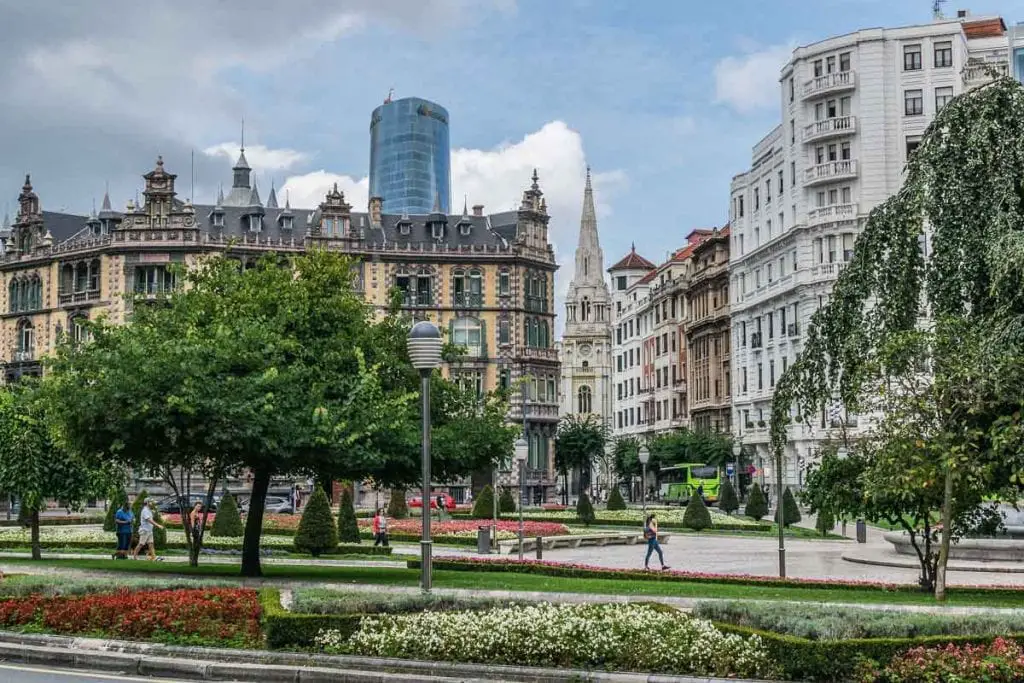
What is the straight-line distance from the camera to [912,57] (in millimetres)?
72250

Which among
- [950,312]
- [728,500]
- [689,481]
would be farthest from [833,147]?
[950,312]

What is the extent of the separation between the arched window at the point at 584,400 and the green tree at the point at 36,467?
132287 millimetres

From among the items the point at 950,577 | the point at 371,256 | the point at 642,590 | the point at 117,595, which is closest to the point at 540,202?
the point at 371,256

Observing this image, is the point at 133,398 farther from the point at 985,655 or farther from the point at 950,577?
the point at 950,577

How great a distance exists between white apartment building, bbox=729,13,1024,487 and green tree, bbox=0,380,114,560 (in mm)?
41091

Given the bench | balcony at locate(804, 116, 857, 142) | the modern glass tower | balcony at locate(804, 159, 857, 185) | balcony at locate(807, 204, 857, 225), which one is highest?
the modern glass tower

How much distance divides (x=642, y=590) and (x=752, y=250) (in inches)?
2357

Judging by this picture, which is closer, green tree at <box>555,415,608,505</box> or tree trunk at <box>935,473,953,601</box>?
tree trunk at <box>935,473,953,601</box>

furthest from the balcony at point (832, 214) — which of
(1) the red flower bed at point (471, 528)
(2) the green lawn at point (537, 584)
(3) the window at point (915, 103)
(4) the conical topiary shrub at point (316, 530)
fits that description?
(2) the green lawn at point (537, 584)

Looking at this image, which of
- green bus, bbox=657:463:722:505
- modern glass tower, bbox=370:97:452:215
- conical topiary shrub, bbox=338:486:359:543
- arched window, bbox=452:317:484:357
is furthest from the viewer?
modern glass tower, bbox=370:97:452:215

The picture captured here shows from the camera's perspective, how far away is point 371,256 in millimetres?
84562

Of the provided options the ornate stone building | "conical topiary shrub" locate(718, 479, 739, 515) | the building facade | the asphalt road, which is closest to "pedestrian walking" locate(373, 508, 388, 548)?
the asphalt road

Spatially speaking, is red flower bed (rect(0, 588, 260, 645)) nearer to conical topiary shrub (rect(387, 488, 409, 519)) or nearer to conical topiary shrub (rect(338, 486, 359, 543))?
conical topiary shrub (rect(338, 486, 359, 543))

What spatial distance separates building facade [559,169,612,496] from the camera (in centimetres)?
16512
